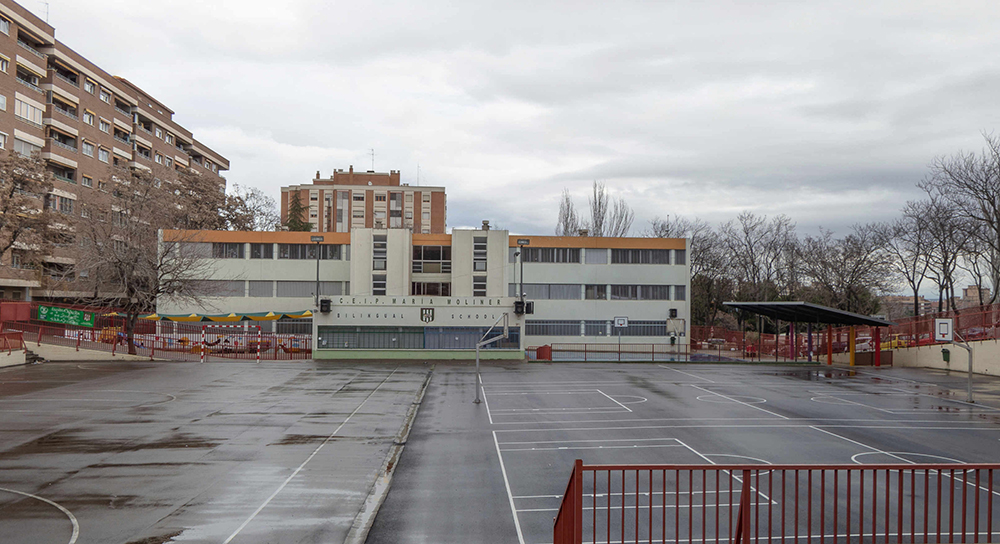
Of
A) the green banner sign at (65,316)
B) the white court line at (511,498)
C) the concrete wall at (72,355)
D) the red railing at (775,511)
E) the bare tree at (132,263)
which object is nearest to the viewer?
the red railing at (775,511)

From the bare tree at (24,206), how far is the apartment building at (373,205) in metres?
59.2

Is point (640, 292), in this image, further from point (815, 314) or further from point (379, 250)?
point (379, 250)

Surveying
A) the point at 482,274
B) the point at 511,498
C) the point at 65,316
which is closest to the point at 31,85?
the point at 65,316

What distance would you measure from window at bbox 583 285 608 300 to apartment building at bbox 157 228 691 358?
9 cm

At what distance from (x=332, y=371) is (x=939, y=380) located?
3090cm

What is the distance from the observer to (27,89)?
60312 millimetres

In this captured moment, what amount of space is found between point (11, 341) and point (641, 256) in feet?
150


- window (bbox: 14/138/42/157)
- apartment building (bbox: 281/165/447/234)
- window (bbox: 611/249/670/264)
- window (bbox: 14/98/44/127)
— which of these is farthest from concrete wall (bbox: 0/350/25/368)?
apartment building (bbox: 281/165/447/234)

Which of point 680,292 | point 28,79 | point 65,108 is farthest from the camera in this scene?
point 65,108

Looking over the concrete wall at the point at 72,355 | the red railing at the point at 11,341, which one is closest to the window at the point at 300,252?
the concrete wall at the point at 72,355

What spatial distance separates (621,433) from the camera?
713 inches

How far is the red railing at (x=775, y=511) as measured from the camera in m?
8.13

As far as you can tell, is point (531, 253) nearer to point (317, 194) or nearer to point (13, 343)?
point (13, 343)

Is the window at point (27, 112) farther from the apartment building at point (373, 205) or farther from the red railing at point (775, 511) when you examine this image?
the red railing at point (775, 511)
